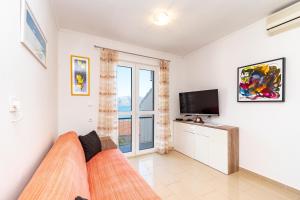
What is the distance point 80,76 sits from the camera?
2.79 m

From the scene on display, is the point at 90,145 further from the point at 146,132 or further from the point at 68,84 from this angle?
the point at 146,132

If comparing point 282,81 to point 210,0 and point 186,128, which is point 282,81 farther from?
point 186,128

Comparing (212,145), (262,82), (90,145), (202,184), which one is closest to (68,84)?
(90,145)

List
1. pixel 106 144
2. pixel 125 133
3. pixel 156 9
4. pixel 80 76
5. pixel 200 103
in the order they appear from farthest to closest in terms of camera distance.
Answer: pixel 125 133, pixel 200 103, pixel 80 76, pixel 106 144, pixel 156 9

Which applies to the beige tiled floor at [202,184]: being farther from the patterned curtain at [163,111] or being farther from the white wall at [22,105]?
the white wall at [22,105]

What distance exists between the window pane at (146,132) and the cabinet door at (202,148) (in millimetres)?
1204

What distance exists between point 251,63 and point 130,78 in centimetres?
254

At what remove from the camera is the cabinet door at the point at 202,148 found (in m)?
2.91

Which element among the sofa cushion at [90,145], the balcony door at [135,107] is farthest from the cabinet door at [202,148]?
the sofa cushion at [90,145]

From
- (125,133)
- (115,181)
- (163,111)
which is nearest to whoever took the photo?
(115,181)

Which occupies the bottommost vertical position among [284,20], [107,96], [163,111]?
Result: [163,111]

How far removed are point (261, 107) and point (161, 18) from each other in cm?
229

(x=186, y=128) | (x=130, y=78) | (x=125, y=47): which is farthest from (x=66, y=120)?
(x=186, y=128)

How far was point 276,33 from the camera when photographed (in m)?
2.18
